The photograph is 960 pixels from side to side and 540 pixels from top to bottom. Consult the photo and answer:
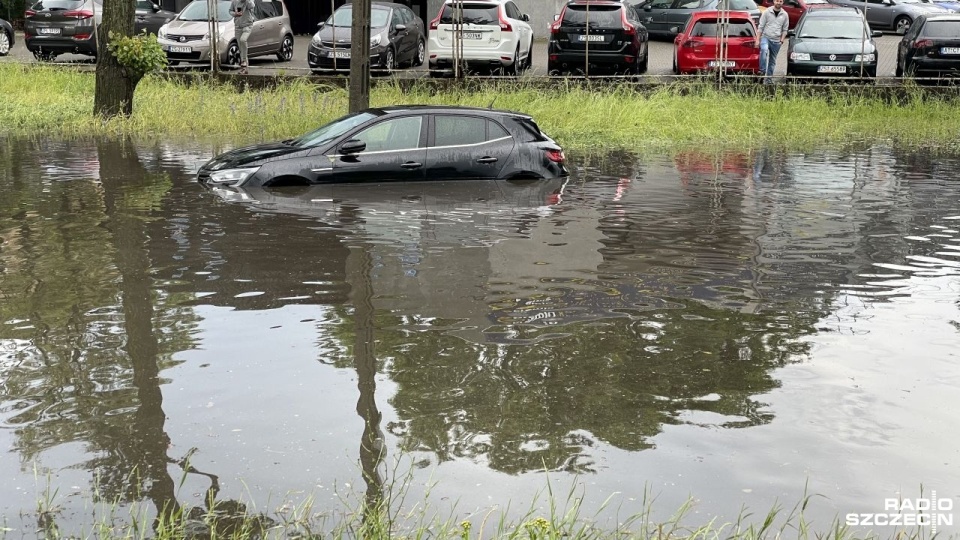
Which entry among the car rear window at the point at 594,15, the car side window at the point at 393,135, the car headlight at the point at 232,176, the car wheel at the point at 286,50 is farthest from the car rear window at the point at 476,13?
the car headlight at the point at 232,176

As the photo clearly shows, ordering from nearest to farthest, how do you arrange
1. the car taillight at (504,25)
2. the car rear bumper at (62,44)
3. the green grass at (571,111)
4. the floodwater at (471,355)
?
the floodwater at (471,355) < the green grass at (571,111) < the car taillight at (504,25) < the car rear bumper at (62,44)

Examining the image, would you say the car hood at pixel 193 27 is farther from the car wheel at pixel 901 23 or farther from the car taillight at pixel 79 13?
the car wheel at pixel 901 23

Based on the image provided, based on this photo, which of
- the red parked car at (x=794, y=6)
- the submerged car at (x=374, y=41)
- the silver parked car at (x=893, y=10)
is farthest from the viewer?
the silver parked car at (x=893, y=10)

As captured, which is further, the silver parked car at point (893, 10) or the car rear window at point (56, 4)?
the silver parked car at point (893, 10)

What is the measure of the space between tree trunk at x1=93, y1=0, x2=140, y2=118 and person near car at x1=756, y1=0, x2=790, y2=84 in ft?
41.6

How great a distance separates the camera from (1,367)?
8.20m

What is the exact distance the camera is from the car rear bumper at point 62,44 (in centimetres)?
2930

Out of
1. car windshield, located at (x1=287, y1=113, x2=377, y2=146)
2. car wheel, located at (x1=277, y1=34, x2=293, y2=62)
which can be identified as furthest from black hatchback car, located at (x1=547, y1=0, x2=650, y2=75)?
car windshield, located at (x1=287, y1=113, x2=377, y2=146)

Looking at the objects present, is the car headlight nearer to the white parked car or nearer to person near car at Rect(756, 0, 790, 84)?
the white parked car

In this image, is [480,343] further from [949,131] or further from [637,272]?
[949,131]

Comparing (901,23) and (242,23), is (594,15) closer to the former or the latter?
(242,23)

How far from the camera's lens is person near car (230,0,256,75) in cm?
2733

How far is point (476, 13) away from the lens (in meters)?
26.6

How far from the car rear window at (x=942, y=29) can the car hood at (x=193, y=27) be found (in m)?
15.2
